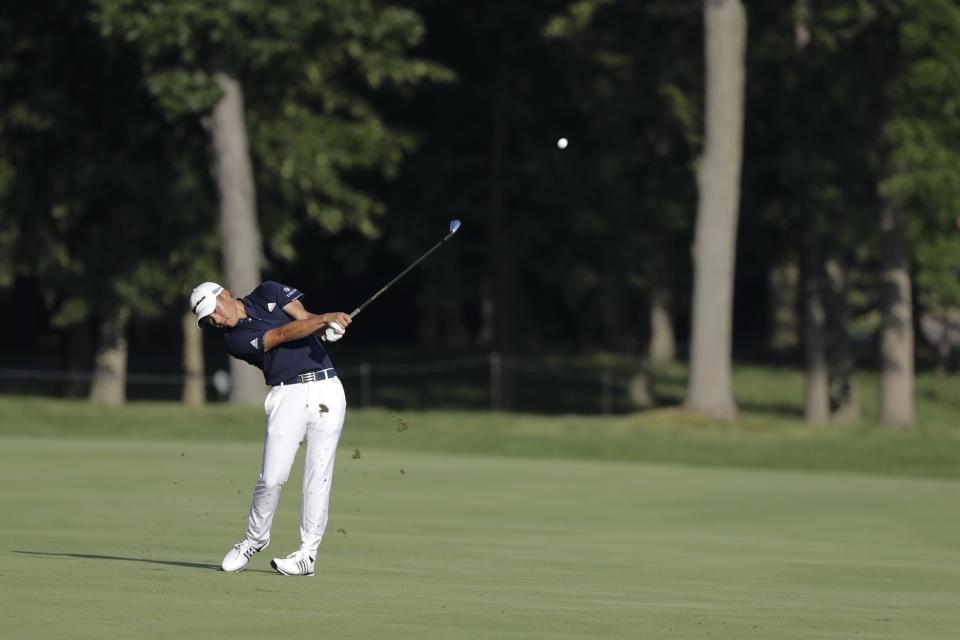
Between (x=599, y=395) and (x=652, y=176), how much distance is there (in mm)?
11154

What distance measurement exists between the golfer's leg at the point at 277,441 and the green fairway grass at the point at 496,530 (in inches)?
20.1

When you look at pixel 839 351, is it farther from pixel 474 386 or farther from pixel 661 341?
pixel 661 341

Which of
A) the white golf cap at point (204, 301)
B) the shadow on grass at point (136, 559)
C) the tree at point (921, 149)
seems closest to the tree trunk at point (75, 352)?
the tree at point (921, 149)

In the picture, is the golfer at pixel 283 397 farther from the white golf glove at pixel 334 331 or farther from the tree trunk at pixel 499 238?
the tree trunk at pixel 499 238

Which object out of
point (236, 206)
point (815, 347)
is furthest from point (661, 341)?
point (236, 206)

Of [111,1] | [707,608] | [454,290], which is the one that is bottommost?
[707,608]

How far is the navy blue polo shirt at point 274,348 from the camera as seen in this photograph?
12.8 metres

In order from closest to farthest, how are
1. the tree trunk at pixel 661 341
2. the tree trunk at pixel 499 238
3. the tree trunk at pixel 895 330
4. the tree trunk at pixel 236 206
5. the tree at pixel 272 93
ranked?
the tree at pixel 272 93, the tree trunk at pixel 236 206, the tree trunk at pixel 895 330, the tree trunk at pixel 499 238, the tree trunk at pixel 661 341

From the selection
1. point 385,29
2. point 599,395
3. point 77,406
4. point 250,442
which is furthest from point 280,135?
point 599,395

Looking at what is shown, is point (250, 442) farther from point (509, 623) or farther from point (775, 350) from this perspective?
point (775, 350)

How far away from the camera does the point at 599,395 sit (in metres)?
52.3

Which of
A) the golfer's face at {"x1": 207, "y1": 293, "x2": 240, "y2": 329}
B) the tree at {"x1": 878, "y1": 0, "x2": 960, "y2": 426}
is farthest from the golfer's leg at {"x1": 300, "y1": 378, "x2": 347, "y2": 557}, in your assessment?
the tree at {"x1": 878, "y1": 0, "x2": 960, "y2": 426}

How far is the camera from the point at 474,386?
53781 millimetres

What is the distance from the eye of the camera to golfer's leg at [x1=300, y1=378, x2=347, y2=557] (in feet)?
42.1
